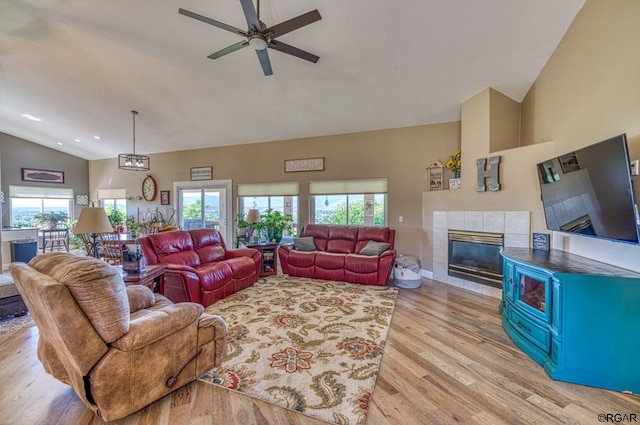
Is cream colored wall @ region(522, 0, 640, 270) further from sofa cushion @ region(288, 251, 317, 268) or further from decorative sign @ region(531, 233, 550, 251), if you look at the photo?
sofa cushion @ region(288, 251, 317, 268)

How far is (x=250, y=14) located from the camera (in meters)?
2.23

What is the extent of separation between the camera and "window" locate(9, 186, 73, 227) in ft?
24.5

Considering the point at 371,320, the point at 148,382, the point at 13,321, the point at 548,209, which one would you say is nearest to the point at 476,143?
the point at 548,209

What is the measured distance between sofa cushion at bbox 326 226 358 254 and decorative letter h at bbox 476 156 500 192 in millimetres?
2295

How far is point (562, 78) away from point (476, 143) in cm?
126

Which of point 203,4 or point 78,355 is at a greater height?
point 203,4

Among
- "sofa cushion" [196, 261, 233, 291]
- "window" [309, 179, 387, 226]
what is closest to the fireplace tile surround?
"window" [309, 179, 387, 226]

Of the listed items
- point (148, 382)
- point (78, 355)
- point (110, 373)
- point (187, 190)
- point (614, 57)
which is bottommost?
point (148, 382)

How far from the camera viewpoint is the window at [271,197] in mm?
6492

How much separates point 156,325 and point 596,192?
11.5 feet

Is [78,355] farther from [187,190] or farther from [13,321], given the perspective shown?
[187,190]

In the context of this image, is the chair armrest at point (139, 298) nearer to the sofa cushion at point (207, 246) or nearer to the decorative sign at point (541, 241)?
the sofa cushion at point (207, 246)

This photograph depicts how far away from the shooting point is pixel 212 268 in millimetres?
3818

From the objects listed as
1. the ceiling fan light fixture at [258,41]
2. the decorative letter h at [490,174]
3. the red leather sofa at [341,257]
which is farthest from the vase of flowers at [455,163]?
the ceiling fan light fixture at [258,41]
